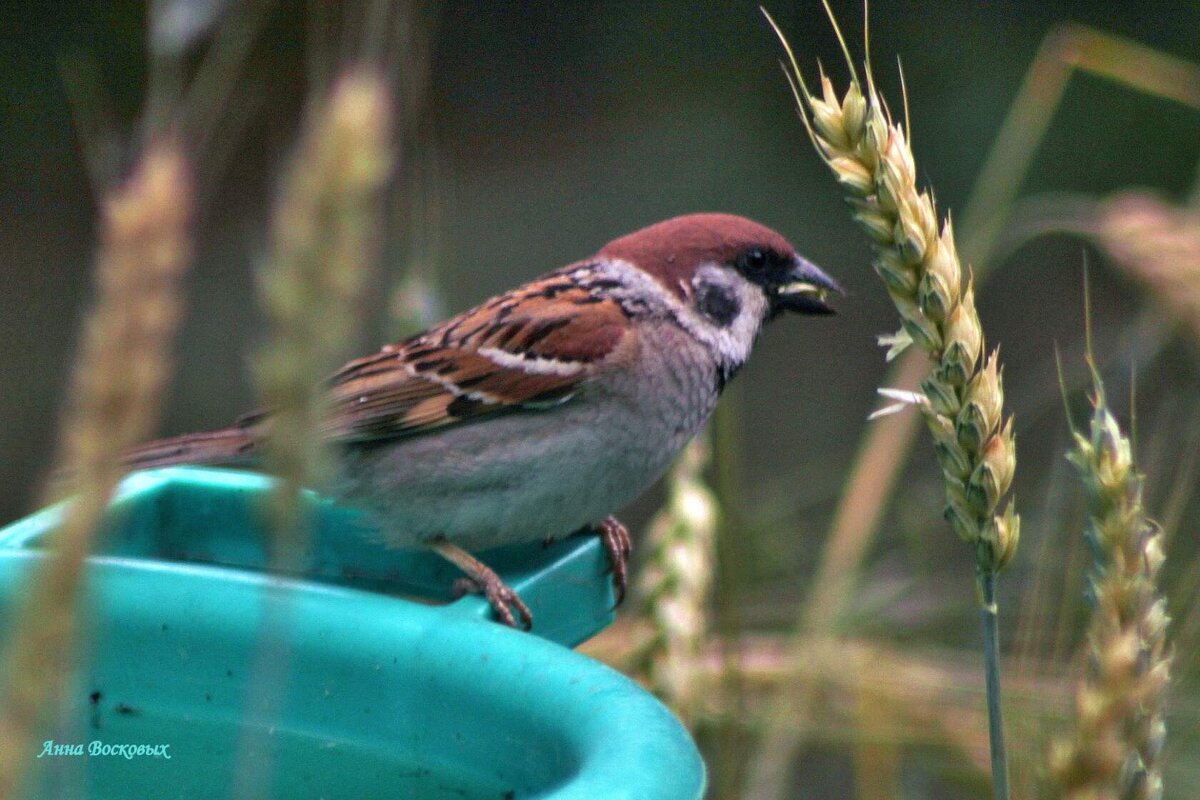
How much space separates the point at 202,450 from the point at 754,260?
0.83 m

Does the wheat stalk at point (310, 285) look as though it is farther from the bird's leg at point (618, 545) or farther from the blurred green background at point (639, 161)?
the blurred green background at point (639, 161)

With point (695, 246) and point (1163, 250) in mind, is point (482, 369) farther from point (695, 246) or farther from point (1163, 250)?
point (1163, 250)

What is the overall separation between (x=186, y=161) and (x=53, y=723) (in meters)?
0.19

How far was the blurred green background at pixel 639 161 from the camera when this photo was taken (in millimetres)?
4633

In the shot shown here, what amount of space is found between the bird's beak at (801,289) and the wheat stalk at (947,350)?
1.46m

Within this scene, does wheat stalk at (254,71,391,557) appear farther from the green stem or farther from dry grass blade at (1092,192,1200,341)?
dry grass blade at (1092,192,1200,341)

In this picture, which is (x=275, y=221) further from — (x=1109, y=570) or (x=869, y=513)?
(x=869, y=513)

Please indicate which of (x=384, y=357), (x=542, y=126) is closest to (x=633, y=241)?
(x=384, y=357)

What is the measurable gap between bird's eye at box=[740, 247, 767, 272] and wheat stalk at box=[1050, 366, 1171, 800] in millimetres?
1679

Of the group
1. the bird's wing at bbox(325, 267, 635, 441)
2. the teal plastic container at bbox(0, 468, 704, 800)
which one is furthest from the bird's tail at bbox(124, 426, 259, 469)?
the teal plastic container at bbox(0, 468, 704, 800)

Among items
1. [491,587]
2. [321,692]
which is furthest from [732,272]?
[321,692]

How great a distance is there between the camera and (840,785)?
3.23 meters

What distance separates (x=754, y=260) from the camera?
2.39m

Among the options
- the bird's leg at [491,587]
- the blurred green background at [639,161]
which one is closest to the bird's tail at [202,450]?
the bird's leg at [491,587]
